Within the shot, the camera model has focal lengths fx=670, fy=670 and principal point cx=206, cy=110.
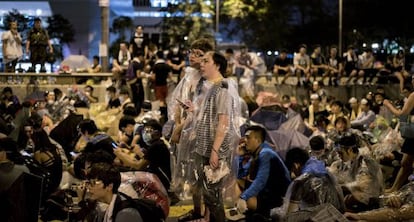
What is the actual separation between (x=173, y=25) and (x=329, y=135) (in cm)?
1399

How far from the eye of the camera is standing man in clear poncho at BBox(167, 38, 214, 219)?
659 centimetres

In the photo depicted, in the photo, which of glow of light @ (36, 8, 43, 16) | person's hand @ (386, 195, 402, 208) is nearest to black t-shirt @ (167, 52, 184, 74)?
person's hand @ (386, 195, 402, 208)

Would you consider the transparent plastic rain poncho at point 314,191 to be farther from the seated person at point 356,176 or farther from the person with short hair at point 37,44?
the person with short hair at point 37,44

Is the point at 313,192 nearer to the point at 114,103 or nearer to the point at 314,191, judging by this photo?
the point at 314,191

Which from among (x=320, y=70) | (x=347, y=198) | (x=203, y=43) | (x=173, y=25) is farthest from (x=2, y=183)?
(x=173, y=25)

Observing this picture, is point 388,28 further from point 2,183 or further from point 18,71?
point 2,183

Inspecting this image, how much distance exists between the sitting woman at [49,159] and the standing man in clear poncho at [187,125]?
1695 millimetres

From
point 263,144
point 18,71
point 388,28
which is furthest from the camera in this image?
point 388,28

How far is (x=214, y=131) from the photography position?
6.49 metres

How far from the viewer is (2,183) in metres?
6.10

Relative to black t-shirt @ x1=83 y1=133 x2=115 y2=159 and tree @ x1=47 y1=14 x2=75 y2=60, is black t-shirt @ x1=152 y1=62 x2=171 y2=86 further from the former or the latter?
tree @ x1=47 y1=14 x2=75 y2=60

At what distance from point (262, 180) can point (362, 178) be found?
127 cm

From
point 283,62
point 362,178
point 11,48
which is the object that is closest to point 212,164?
point 362,178

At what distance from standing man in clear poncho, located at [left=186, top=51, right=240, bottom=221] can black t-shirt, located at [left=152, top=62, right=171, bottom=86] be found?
28.0 ft
